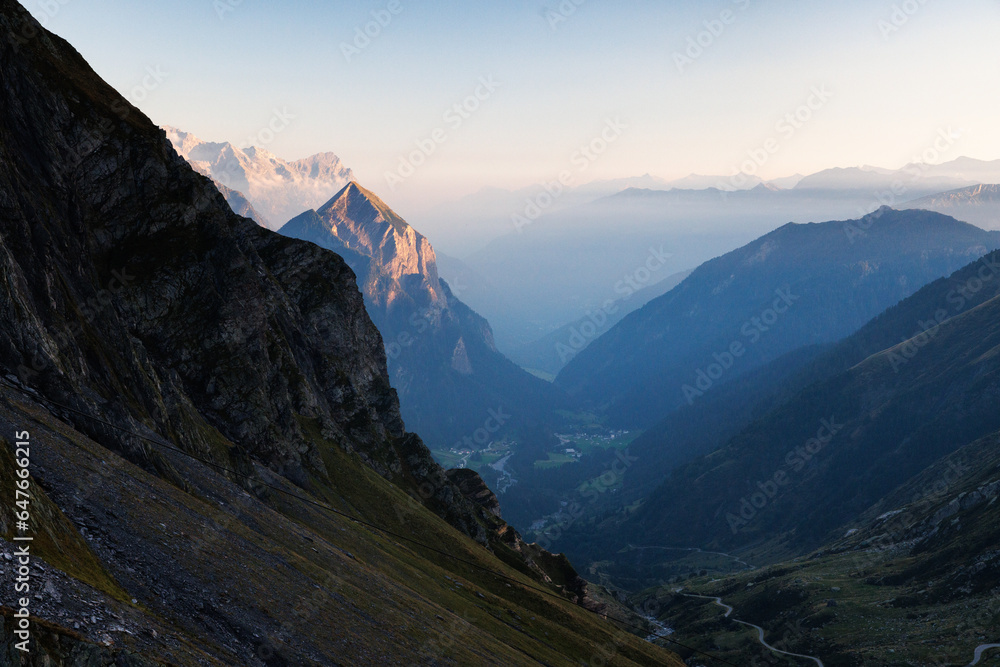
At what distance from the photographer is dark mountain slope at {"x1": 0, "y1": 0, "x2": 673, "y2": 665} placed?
37062 mm

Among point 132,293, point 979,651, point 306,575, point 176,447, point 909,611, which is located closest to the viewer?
point 306,575

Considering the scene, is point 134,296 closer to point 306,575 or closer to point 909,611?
point 306,575

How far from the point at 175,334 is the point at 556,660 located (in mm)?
68901

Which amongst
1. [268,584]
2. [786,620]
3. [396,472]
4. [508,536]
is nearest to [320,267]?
[396,472]

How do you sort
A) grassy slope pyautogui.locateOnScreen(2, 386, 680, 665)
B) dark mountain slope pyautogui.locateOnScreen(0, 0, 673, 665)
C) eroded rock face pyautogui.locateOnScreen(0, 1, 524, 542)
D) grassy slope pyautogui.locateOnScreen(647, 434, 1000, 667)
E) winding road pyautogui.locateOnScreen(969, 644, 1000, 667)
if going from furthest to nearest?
grassy slope pyautogui.locateOnScreen(647, 434, 1000, 667)
winding road pyautogui.locateOnScreen(969, 644, 1000, 667)
eroded rock face pyautogui.locateOnScreen(0, 1, 524, 542)
grassy slope pyautogui.locateOnScreen(2, 386, 680, 665)
dark mountain slope pyautogui.locateOnScreen(0, 0, 673, 665)

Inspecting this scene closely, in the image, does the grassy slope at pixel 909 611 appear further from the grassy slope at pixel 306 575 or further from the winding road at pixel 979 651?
the grassy slope at pixel 306 575

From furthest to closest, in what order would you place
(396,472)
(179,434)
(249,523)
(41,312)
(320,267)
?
(320,267) → (396,472) → (179,434) → (249,523) → (41,312)

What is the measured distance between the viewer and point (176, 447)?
6166 cm

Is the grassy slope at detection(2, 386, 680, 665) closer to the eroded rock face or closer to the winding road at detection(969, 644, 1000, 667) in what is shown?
the eroded rock face

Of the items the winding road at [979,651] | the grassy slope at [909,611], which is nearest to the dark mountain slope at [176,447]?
the winding road at [979,651]

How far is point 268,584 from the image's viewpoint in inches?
1845

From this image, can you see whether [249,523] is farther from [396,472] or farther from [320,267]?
[320,267]

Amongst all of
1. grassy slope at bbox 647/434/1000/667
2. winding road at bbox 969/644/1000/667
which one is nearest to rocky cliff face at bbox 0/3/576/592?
A: grassy slope at bbox 647/434/1000/667

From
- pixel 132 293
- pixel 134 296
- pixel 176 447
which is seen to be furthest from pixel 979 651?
pixel 132 293
